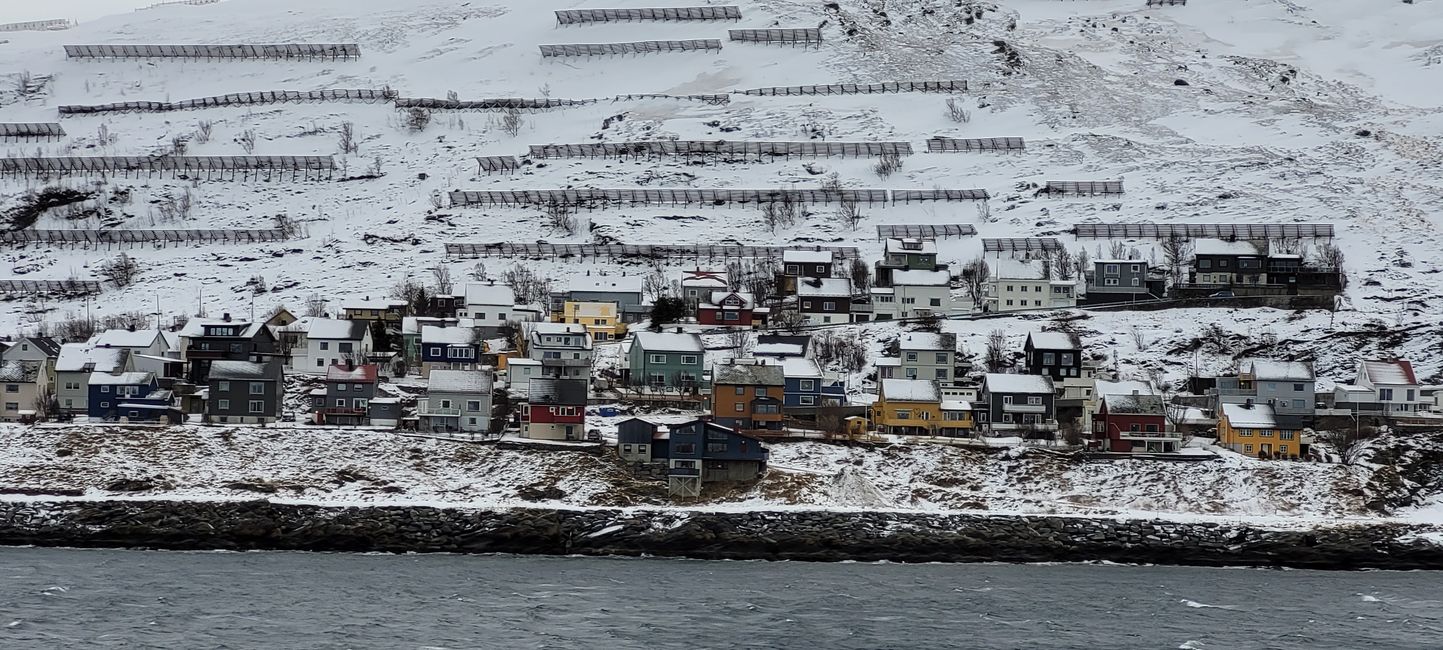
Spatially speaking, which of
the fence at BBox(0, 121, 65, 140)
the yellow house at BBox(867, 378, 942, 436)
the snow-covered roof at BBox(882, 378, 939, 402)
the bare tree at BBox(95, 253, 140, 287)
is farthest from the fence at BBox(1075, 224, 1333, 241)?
the fence at BBox(0, 121, 65, 140)

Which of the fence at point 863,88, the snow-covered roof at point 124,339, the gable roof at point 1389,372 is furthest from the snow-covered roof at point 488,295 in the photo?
the fence at point 863,88

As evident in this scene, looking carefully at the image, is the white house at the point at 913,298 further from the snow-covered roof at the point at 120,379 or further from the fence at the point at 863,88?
the fence at the point at 863,88

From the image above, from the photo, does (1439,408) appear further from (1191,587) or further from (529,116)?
(529,116)

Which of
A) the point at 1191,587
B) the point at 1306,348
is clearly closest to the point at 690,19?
the point at 1306,348

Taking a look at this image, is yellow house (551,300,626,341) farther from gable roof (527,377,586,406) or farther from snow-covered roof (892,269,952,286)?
gable roof (527,377,586,406)

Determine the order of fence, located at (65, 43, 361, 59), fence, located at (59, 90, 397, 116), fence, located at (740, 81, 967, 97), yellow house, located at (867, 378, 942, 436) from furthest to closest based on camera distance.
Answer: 1. fence, located at (65, 43, 361, 59)
2. fence, located at (59, 90, 397, 116)
3. fence, located at (740, 81, 967, 97)
4. yellow house, located at (867, 378, 942, 436)

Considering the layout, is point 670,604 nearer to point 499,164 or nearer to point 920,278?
point 920,278
